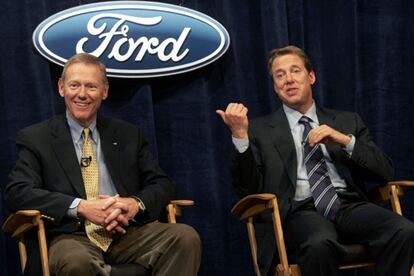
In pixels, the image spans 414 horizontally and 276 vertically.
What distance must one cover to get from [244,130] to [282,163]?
33 cm

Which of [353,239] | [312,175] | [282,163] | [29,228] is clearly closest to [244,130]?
[282,163]

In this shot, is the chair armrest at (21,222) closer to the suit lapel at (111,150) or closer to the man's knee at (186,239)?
the suit lapel at (111,150)

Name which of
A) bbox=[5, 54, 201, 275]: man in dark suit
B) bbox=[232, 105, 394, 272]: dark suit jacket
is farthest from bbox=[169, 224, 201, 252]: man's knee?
bbox=[232, 105, 394, 272]: dark suit jacket

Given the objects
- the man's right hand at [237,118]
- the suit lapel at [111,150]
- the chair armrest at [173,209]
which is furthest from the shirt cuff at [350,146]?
the suit lapel at [111,150]

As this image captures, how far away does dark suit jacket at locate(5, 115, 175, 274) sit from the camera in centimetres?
323

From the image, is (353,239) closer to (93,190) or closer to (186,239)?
(186,239)

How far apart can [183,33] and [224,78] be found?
1.27ft

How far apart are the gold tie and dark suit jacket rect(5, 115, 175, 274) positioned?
0.20 feet

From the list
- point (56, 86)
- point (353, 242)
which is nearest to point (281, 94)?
point (353, 242)

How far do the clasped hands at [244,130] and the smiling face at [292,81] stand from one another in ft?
1.16

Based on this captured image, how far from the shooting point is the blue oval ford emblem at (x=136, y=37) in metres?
3.97

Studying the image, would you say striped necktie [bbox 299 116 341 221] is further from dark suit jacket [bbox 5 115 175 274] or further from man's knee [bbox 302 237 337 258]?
dark suit jacket [bbox 5 115 175 274]

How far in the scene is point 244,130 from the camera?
3.48 m

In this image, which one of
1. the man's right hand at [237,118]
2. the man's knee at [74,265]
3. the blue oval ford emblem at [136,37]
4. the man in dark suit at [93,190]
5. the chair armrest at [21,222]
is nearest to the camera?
the man's knee at [74,265]
